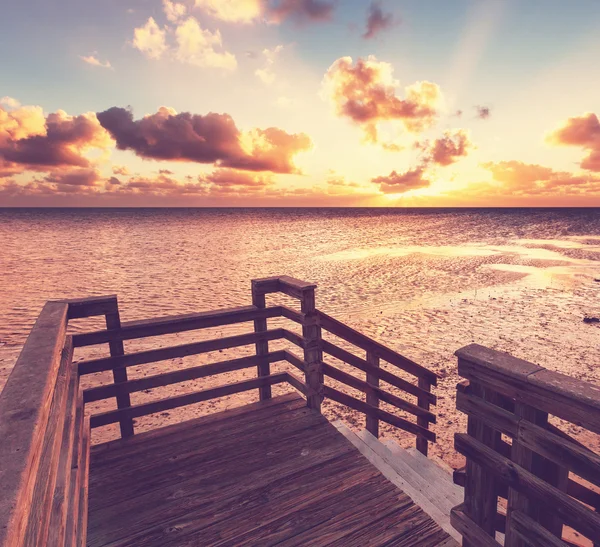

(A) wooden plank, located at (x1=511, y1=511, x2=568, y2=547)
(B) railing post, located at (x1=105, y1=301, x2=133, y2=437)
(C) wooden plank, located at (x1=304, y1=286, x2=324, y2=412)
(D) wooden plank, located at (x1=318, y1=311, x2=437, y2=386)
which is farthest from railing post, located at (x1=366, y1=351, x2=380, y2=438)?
(B) railing post, located at (x1=105, y1=301, x2=133, y2=437)

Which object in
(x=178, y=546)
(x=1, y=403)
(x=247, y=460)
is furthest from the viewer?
(x=247, y=460)

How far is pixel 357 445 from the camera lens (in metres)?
4.28

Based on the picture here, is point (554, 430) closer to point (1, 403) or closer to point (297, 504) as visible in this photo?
point (297, 504)

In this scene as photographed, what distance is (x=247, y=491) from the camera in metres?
3.54

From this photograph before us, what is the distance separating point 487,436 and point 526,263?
33198 mm

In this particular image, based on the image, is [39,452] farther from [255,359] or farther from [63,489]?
[255,359]

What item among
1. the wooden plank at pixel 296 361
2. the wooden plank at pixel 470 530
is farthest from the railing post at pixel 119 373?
the wooden plank at pixel 470 530

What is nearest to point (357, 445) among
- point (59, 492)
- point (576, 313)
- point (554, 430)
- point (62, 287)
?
point (554, 430)

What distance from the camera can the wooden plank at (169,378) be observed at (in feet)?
13.5

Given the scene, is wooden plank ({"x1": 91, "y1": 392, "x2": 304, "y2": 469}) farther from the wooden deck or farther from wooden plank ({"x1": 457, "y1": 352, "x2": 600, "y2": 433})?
wooden plank ({"x1": 457, "y1": 352, "x2": 600, "y2": 433})

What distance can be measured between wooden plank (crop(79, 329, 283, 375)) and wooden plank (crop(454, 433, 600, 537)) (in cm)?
278

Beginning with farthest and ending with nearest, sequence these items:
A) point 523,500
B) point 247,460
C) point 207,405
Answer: point 207,405 < point 247,460 < point 523,500

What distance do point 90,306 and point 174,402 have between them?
1508mm

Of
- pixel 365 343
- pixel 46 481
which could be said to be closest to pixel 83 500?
pixel 46 481
